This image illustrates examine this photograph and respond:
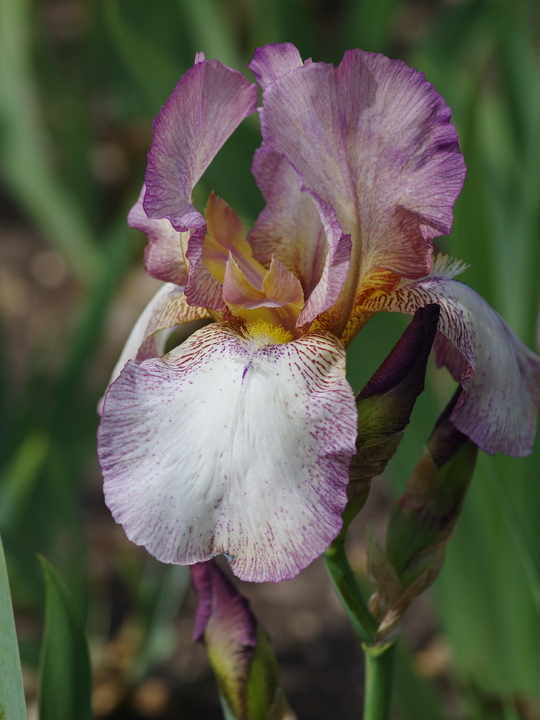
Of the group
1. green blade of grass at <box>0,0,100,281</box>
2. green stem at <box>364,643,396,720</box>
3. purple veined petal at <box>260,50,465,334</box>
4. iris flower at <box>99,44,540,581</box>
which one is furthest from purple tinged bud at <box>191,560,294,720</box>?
green blade of grass at <box>0,0,100,281</box>

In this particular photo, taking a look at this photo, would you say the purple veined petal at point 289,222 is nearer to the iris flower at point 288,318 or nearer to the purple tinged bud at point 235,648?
the iris flower at point 288,318

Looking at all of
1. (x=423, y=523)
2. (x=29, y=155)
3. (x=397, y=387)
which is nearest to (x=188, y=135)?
(x=397, y=387)

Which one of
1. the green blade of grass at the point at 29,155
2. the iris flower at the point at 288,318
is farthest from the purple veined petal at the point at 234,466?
the green blade of grass at the point at 29,155

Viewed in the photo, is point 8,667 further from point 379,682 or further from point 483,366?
point 483,366

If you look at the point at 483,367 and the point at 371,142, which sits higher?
the point at 371,142

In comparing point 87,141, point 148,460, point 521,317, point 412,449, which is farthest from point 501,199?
point 87,141
